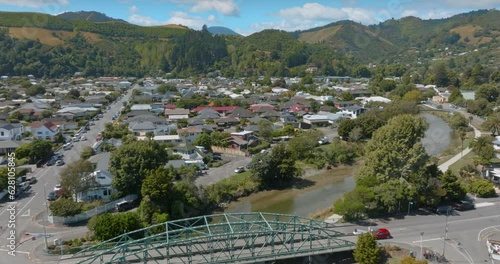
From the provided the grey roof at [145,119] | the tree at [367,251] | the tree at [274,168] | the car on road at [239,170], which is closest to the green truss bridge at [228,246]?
the tree at [367,251]

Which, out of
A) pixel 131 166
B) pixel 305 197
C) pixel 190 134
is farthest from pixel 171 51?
pixel 131 166

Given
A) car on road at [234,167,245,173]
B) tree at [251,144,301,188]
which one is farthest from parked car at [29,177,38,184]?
tree at [251,144,301,188]

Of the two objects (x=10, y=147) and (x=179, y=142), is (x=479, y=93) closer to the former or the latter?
(x=179, y=142)

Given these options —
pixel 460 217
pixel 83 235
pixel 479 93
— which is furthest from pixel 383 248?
pixel 479 93

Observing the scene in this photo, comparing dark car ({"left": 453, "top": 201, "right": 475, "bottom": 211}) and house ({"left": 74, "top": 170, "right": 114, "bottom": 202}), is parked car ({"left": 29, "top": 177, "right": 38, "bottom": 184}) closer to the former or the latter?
house ({"left": 74, "top": 170, "right": 114, "bottom": 202})

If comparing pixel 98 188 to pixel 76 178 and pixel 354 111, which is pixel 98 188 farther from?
pixel 354 111

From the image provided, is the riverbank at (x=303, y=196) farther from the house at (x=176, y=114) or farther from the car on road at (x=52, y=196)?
the house at (x=176, y=114)
